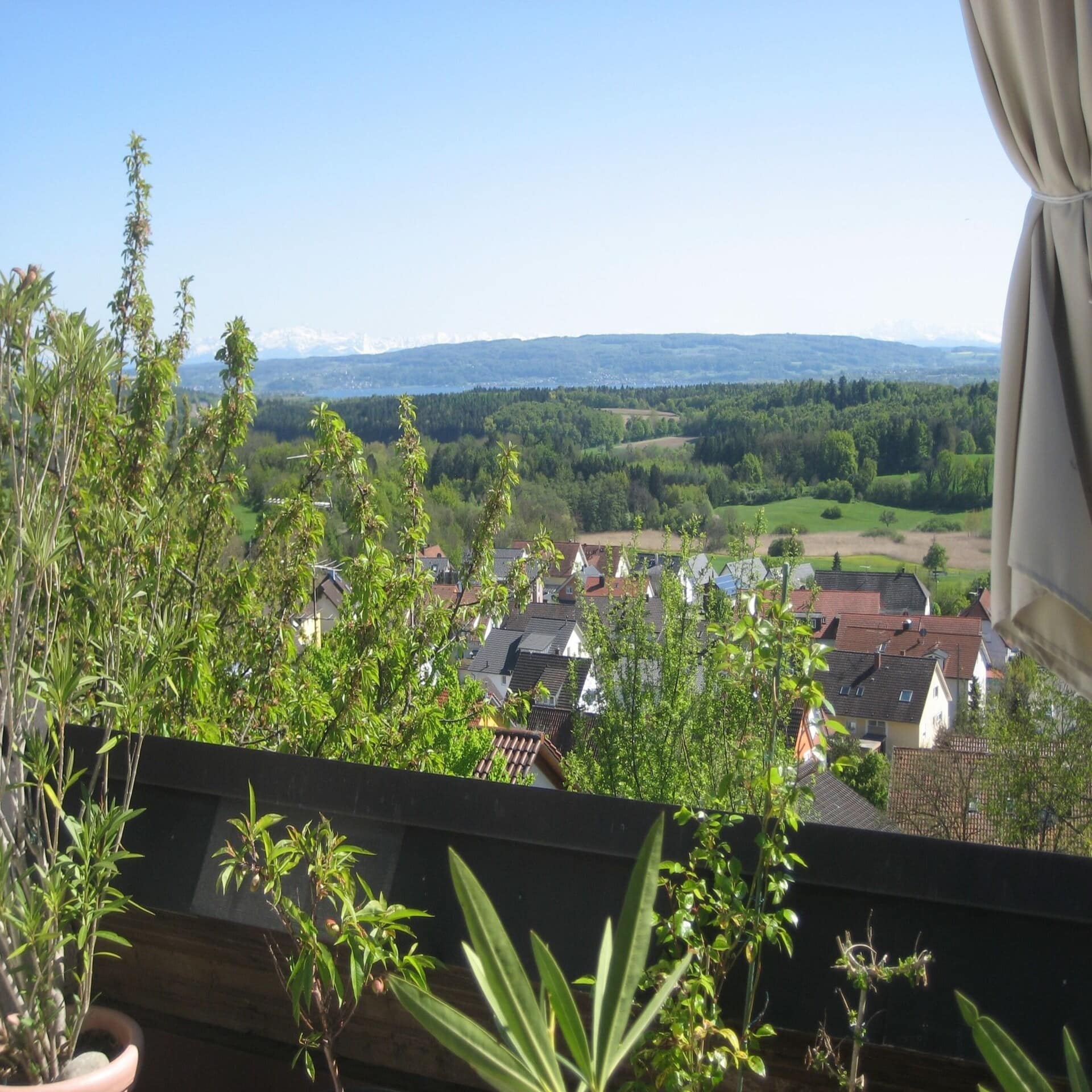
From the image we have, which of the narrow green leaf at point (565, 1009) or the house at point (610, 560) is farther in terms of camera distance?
the house at point (610, 560)

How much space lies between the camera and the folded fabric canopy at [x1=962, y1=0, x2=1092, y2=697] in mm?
1019

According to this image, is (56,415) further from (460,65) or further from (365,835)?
(460,65)

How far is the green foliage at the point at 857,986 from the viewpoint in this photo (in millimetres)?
958

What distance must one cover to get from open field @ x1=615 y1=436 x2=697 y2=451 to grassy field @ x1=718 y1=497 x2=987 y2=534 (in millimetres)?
1597

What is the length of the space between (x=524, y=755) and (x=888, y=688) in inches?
374

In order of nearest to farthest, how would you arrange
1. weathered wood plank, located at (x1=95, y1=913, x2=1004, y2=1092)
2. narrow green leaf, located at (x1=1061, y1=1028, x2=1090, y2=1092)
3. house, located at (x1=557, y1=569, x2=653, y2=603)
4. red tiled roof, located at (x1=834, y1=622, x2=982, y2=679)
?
narrow green leaf, located at (x1=1061, y1=1028, x2=1090, y2=1092) → weathered wood plank, located at (x1=95, y1=913, x2=1004, y2=1092) → house, located at (x1=557, y1=569, x2=653, y2=603) → red tiled roof, located at (x1=834, y1=622, x2=982, y2=679)

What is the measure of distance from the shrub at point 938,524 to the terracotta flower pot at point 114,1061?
125 inches

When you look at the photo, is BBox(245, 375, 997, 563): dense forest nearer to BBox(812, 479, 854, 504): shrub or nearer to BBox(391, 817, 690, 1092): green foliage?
BBox(812, 479, 854, 504): shrub

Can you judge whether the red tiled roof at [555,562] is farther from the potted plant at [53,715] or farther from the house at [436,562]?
the potted plant at [53,715]

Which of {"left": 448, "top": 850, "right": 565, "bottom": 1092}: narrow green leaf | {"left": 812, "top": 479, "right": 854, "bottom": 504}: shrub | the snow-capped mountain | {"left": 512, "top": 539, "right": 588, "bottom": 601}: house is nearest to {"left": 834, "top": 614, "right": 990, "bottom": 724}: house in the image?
{"left": 812, "top": 479, "right": 854, "bottom": 504}: shrub

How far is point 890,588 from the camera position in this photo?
34.7 feet

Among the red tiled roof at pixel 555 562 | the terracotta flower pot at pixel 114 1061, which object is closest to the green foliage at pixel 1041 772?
the red tiled roof at pixel 555 562

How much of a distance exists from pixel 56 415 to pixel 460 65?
354cm

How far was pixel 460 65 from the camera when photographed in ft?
13.8
